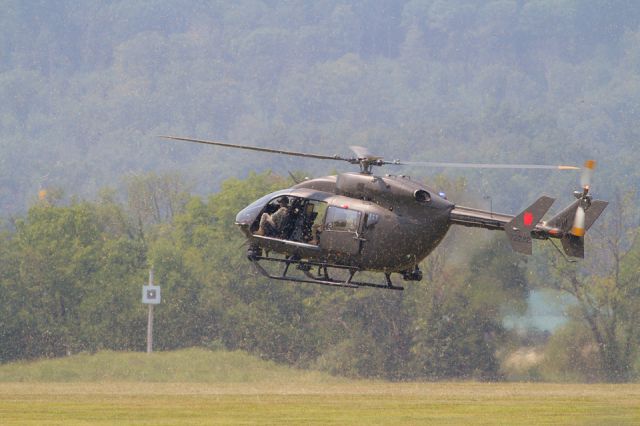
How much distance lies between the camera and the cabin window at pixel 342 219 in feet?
99.6

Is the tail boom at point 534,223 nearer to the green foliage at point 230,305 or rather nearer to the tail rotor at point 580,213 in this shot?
the tail rotor at point 580,213

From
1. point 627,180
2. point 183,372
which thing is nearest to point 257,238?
point 183,372

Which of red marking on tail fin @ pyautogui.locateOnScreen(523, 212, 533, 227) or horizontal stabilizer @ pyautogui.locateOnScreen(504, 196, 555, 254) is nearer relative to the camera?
horizontal stabilizer @ pyautogui.locateOnScreen(504, 196, 555, 254)

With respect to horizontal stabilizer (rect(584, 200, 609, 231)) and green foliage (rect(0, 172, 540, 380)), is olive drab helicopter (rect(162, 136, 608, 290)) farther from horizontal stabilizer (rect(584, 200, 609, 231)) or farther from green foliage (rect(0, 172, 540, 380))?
green foliage (rect(0, 172, 540, 380))

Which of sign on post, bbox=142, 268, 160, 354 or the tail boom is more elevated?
the tail boom

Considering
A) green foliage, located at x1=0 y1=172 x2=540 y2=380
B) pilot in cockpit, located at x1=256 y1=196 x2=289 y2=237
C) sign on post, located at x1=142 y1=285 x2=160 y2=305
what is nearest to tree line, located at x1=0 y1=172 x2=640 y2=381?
green foliage, located at x1=0 y1=172 x2=540 y2=380

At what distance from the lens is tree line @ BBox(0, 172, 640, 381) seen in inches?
2303

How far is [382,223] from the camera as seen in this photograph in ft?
98.8

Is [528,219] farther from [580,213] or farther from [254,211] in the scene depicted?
[254,211]

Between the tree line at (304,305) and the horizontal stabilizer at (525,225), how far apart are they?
22183 millimetres

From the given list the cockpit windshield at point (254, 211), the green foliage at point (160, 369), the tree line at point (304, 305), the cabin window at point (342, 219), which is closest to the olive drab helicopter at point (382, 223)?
the cabin window at point (342, 219)

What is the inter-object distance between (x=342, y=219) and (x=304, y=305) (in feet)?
120

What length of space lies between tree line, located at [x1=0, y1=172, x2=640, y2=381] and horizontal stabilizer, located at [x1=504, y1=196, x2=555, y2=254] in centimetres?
2218

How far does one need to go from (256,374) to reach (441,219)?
30.6 metres
